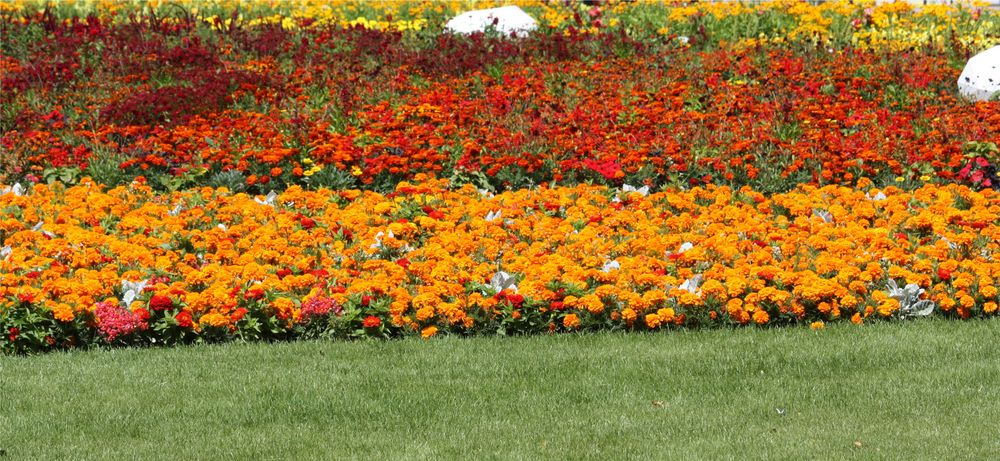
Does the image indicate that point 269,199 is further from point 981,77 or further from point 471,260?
point 981,77

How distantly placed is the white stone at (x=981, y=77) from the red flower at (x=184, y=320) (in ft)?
25.8

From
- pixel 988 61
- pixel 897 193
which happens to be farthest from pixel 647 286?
pixel 988 61

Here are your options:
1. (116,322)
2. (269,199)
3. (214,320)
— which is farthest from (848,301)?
(269,199)

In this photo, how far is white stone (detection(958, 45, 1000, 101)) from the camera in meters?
11.9

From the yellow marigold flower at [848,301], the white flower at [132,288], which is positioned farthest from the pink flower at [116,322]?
the yellow marigold flower at [848,301]

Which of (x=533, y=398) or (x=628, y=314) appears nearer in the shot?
(x=533, y=398)

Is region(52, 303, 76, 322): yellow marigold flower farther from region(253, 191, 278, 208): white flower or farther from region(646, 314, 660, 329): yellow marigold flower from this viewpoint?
region(646, 314, 660, 329): yellow marigold flower

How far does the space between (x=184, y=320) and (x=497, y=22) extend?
9.26 meters

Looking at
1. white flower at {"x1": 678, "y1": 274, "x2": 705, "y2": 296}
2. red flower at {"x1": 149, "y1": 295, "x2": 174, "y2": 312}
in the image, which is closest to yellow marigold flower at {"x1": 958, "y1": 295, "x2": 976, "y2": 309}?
white flower at {"x1": 678, "y1": 274, "x2": 705, "y2": 296}

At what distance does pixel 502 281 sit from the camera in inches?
295

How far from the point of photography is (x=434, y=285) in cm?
738

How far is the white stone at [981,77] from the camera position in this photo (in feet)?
39.2

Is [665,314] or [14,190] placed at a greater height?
[665,314]

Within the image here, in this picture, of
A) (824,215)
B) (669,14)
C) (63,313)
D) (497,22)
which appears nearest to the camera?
(63,313)
